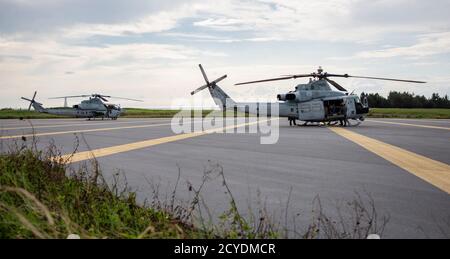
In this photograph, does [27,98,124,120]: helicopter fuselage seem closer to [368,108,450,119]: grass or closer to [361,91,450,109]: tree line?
[368,108,450,119]: grass

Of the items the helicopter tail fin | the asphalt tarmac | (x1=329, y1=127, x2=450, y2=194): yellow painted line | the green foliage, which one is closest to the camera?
the green foliage

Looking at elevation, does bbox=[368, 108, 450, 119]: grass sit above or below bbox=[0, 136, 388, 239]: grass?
above

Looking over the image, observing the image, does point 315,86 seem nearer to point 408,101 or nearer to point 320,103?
point 320,103

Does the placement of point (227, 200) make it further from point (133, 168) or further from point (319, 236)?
point (133, 168)

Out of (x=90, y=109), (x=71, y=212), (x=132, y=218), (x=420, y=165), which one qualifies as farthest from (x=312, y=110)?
(x=90, y=109)

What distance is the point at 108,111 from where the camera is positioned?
37.2 m

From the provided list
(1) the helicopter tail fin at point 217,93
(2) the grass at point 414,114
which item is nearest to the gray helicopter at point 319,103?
(1) the helicopter tail fin at point 217,93

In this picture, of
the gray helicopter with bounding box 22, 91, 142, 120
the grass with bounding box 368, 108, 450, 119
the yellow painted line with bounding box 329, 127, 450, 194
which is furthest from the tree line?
the yellow painted line with bounding box 329, 127, 450, 194

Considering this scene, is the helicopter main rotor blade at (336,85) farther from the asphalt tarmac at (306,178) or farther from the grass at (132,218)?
the grass at (132,218)

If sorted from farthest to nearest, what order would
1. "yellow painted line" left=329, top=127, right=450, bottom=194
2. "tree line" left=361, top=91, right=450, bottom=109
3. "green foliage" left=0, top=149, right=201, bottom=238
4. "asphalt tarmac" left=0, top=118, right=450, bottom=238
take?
1. "tree line" left=361, top=91, right=450, bottom=109
2. "yellow painted line" left=329, top=127, right=450, bottom=194
3. "asphalt tarmac" left=0, top=118, right=450, bottom=238
4. "green foliage" left=0, top=149, right=201, bottom=238

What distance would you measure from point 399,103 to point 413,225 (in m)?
102

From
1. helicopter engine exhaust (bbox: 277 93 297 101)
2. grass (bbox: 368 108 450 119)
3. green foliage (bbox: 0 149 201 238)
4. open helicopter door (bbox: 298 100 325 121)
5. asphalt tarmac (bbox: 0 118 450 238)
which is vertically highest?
helicopter engine exhaust (bbox: 277 93 297 101)
